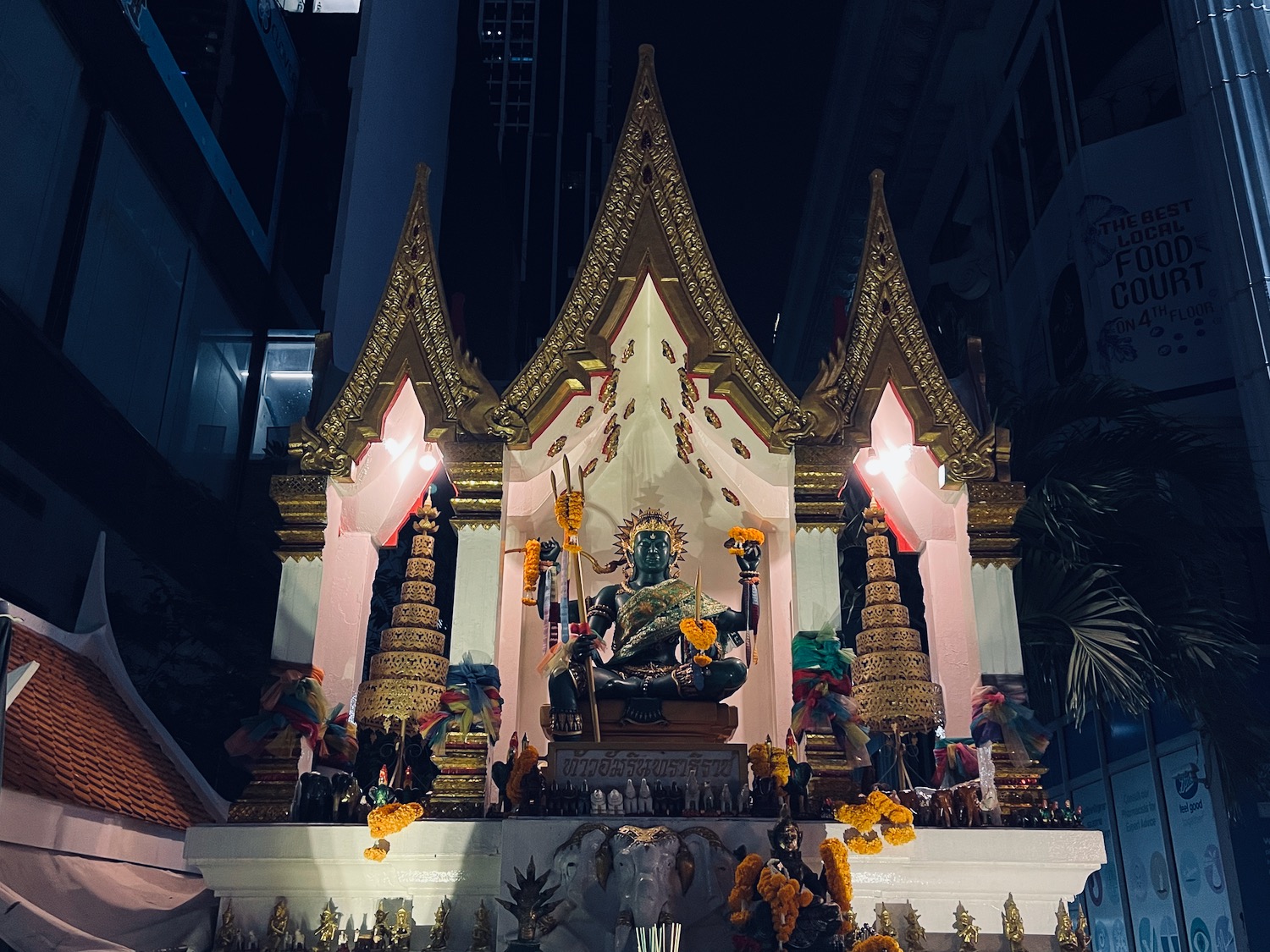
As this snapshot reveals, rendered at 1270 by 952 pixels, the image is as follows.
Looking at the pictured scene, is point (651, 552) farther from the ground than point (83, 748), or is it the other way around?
point (651, 552)

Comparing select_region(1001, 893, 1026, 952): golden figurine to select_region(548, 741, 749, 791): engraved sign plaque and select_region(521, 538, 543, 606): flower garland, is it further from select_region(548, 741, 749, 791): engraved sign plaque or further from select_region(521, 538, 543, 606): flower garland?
select_region(521, 538, 543, 606): flower garland

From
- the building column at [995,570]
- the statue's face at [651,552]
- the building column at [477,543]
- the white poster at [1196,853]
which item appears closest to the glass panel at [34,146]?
the building column at [477,543]

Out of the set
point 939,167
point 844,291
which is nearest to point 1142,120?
point 939,167

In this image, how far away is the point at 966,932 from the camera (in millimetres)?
8367

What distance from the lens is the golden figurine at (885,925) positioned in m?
8.28

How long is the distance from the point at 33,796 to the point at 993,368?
12.2 metres

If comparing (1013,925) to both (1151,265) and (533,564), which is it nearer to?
(533,564)

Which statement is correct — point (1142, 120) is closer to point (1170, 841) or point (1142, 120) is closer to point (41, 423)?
point (1170, 841)

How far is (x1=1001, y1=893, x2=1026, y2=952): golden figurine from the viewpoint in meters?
8.36

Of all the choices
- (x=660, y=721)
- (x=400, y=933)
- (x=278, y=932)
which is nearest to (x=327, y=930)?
(x=278, y=932)

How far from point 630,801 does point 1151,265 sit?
505 inches

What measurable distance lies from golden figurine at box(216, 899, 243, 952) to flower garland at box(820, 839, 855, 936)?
437 cm

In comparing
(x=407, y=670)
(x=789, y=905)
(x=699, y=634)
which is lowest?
(x=789, y=905)

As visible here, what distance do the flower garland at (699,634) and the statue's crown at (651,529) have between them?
1326 millimetres
